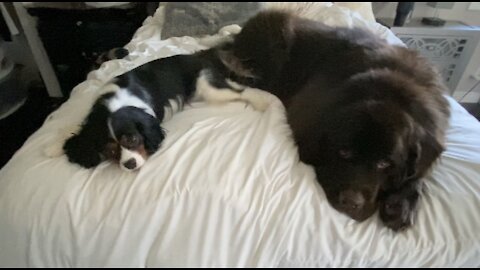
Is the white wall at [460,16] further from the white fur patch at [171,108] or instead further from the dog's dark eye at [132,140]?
the dog's dark eye at [132,140]

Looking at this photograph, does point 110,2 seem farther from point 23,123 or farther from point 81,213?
point 81,213

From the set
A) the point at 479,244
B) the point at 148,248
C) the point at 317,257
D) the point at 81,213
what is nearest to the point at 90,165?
the point at 81,213

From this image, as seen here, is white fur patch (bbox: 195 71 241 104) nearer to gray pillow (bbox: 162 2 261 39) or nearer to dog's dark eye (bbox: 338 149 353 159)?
dog's dark eye (bbox: 338 149 353 159)

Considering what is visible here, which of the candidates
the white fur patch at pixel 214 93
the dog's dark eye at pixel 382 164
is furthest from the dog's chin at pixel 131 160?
the dog's dark eye at pixel 382 164

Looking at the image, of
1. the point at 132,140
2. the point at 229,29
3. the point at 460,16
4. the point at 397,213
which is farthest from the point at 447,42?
the point at 132,140

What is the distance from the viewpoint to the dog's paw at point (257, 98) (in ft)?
4.32

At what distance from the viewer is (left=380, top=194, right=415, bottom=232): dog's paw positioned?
2.85 feet

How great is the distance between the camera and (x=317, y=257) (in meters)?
0.85

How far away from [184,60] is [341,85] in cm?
69

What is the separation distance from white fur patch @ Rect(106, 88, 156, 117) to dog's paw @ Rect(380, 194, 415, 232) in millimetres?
787

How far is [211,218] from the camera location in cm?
87

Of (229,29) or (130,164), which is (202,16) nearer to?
(229,29)

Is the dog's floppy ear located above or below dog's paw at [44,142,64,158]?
above

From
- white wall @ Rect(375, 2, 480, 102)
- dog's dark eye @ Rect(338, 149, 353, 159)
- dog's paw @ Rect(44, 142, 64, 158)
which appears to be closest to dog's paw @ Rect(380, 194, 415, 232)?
dog's dark eye @ Rect(338, 149, 353, 159)
